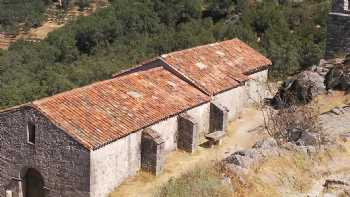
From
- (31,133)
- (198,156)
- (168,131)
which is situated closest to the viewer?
(31,133)

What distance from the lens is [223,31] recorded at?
45.5 meters

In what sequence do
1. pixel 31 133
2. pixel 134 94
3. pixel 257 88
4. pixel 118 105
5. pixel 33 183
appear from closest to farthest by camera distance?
pixel 31 133 < pixel 33 183 < pixel 118 105 < pixel 134 94 < pixel 257 88

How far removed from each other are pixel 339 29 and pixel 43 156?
1549cm

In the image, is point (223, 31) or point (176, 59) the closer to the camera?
point (176, 59)

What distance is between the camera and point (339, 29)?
26.9 m

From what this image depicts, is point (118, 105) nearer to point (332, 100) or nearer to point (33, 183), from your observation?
point (33, 183)

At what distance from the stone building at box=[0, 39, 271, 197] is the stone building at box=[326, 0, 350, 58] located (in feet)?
19.9

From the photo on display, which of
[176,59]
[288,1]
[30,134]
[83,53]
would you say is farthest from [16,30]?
[30,134]

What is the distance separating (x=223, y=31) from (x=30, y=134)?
1111 inches

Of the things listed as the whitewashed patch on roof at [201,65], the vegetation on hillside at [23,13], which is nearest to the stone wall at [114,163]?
the whitewashed patch on roof at [201,65]

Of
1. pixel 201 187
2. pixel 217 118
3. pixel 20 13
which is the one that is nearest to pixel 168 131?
pixel 217 118

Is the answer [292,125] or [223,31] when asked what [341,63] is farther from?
[223,31]

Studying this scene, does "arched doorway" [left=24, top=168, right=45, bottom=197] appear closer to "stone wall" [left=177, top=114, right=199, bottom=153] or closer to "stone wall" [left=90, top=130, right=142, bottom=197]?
"stone wall" [left=90, top=130, right=142, bottom=197]

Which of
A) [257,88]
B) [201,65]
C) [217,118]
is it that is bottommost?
[257,88]
